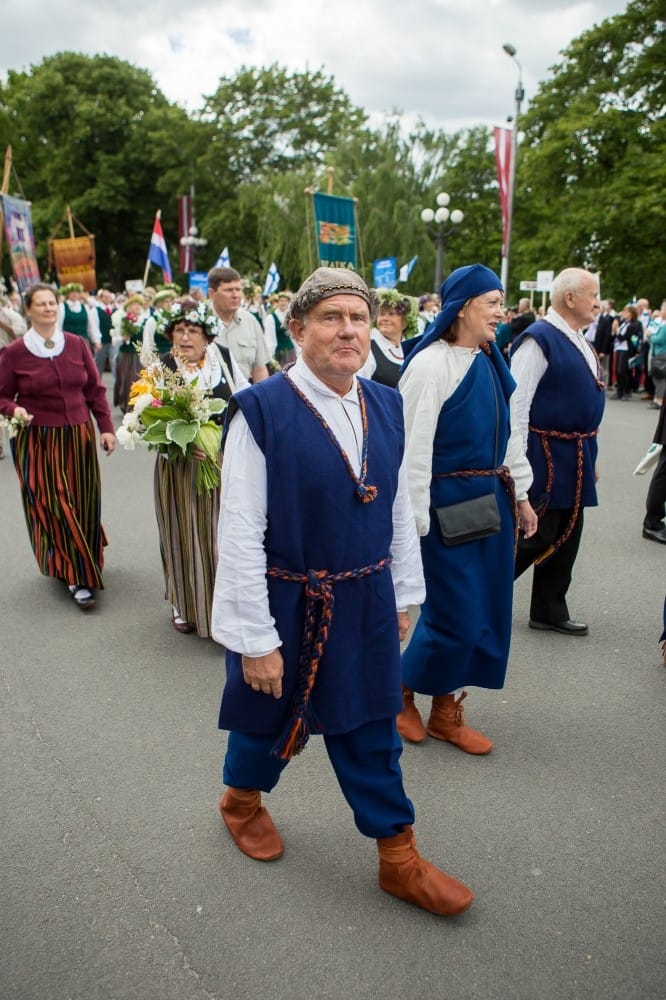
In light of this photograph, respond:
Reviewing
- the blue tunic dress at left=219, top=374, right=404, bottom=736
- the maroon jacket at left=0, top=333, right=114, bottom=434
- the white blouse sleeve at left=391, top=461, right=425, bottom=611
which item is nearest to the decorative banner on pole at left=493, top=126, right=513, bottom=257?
the maroon jacket at left=0, top=333, right=114, bottom=434

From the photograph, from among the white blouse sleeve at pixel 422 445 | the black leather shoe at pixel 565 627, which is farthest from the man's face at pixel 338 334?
the black leather shoe at pixel 565 627

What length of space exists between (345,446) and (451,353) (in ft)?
3.73

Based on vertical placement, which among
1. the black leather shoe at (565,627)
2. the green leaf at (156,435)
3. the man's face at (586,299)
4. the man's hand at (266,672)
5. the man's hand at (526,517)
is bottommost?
the black leather shoe at (565,627)

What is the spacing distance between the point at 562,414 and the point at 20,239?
12.1 m

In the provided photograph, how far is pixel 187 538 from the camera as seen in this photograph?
477 cm

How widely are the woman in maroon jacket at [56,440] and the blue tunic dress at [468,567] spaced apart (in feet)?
8.79

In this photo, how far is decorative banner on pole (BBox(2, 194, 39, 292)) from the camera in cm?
1362

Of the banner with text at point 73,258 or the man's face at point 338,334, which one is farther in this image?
the banner with text at point 73,258

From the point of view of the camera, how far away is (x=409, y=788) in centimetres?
333

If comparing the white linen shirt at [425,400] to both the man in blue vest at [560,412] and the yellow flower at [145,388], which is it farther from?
the yellow flower at [145,388]

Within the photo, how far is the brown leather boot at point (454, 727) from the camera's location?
3611mm

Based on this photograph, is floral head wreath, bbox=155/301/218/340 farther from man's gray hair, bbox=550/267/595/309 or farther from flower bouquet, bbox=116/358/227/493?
man's gray hair, bbox=550/267/595/309

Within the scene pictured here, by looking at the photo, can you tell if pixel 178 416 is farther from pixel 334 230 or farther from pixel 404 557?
pixel 334 230

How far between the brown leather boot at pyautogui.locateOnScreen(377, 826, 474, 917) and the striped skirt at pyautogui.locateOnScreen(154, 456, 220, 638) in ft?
7.58
